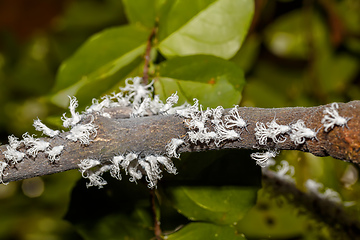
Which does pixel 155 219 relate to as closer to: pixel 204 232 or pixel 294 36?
pixel 204 232

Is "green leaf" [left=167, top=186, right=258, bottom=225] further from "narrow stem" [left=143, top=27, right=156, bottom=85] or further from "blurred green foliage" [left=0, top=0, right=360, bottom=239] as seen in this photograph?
"narrow stem" [left=143, top=27, right=156, bottom=85]

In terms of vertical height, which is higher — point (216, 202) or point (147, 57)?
point (147, 57)

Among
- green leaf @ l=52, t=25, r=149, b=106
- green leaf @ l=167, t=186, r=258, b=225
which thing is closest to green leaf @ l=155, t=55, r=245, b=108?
green leaf @ l=52, t=25, r=149, b=106

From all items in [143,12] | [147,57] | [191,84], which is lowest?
[191,84]

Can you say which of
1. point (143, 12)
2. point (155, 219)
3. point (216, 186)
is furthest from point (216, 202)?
point (143, 12)

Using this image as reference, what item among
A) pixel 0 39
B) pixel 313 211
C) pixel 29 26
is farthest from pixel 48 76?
pixel 313 211

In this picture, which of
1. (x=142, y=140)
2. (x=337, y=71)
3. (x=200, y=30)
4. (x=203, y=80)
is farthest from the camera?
(x=337, y=71)

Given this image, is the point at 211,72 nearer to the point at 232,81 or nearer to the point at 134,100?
the point at 232,81

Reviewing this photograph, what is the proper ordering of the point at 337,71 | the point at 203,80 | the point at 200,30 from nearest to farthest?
the point at 203,80, the point at 200,30, the point at 337,71
